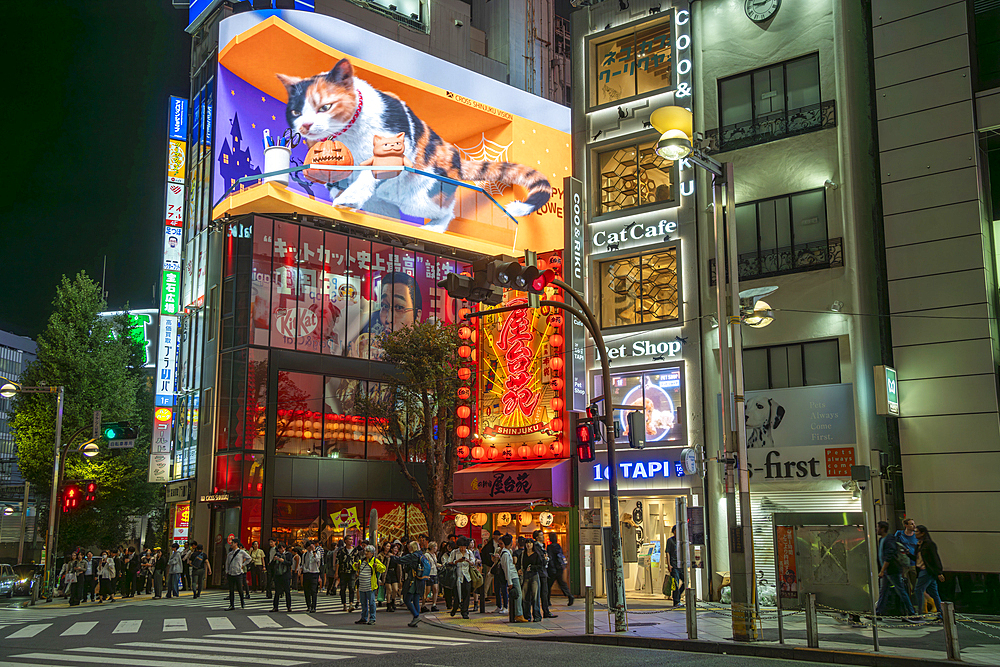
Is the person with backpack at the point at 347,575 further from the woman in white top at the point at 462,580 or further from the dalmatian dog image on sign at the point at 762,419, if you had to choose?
the dalmatian dog image on sign at the point at 762,419

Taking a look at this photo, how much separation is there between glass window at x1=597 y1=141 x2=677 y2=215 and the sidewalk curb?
12823 mm

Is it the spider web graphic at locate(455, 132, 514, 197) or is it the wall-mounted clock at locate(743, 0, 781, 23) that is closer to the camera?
the wall-mounted clock at locate(743, 0, 781, 23)

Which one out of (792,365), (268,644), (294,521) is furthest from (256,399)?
(792,365)

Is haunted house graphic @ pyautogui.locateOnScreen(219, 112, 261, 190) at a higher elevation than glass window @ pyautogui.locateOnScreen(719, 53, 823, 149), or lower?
higher

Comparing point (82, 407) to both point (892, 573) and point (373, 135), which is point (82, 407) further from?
point (892, 573)

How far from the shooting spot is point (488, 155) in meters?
54.8

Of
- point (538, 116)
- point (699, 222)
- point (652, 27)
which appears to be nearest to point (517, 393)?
point (699, 222)

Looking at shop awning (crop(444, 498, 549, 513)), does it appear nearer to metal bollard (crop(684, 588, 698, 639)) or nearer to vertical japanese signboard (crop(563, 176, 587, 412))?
vertical japanese signboard (crop(563, 176, 587, 412))

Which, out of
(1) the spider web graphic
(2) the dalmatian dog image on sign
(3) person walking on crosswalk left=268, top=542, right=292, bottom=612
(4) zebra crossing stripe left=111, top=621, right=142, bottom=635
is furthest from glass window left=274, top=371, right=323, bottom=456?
(2) the dalmatian dog image on sign

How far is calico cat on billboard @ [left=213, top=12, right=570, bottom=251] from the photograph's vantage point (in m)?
44.7

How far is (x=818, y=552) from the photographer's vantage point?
14422 millimetres

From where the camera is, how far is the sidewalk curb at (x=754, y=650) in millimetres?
11703

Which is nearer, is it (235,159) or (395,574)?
(395,574)

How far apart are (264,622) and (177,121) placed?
34.1 m
